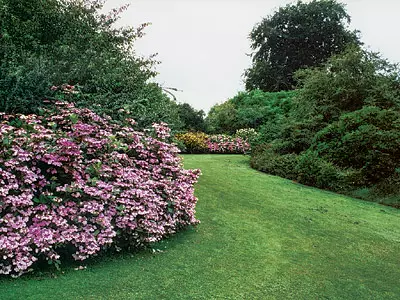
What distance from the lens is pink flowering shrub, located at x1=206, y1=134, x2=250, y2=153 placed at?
647 inches

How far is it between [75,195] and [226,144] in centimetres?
1306

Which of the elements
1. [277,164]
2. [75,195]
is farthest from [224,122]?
[75,195]

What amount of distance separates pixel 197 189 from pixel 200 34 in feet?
15.7

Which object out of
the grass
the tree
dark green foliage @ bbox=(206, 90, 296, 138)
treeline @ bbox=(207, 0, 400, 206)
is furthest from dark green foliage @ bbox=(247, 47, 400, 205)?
the tree

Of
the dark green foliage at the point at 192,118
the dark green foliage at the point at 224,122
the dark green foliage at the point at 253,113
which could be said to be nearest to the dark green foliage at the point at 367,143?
the dark green foliage at the point at 253,113

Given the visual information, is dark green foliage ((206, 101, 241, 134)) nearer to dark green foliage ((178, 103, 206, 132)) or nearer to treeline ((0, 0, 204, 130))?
dark green foliage ((178, 103, 206, 132))

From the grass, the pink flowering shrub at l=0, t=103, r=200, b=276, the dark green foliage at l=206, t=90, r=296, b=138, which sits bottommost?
the grass

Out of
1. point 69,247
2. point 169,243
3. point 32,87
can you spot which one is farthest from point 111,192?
point 32,87

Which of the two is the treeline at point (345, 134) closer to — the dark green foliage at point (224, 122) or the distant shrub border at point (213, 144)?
the distant shrub border at point (213, 144)

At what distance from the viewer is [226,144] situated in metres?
16.8

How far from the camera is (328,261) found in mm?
4586

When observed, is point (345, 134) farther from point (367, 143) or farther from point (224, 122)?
point (224, 122)

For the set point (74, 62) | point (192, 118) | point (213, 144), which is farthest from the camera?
point (192, 118)

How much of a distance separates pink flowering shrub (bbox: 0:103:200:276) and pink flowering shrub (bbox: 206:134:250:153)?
11.4 meters
